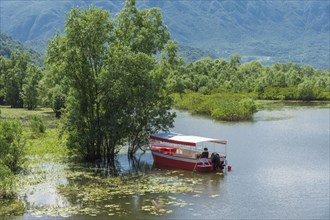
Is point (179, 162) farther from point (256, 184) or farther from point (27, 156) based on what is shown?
point (27, 156)

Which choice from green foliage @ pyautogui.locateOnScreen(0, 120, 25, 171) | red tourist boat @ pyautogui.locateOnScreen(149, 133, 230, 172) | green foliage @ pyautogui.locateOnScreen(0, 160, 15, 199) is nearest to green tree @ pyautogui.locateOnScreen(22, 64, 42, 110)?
red tourist boat @ pyautogui.locateOnScreen(149, 133, 230, 172)

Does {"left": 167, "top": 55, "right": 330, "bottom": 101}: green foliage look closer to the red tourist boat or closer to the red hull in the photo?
the red tourist boat

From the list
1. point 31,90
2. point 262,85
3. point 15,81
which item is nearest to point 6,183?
point 31,90

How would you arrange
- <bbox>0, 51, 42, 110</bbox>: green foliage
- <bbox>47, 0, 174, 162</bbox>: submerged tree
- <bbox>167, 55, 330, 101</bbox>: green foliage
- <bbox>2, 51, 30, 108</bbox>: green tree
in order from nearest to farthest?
<bbox>47, 0, 174, 162</bbox>: submerged tree < <bbox>0, 51, 42, 110</bbox>: green foliage < <bbox>2, 51, 30, 108</bbox>: green tree < <bbox>167, 55, 330, 101</bbox>: green foliage

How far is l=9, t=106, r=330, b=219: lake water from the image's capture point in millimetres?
28219

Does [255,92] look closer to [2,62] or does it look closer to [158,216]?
[2,62]

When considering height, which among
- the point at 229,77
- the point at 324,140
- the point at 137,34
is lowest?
the point at 324,140

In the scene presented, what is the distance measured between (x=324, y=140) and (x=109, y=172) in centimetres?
2557

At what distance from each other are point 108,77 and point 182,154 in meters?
8.32

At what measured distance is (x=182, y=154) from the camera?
1581 inches

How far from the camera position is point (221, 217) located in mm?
27266

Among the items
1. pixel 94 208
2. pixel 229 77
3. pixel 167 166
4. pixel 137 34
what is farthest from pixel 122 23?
pixel 229 77

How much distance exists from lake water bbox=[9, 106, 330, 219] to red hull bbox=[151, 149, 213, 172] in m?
0.80

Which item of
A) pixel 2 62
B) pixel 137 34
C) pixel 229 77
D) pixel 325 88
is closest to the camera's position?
pixel 137 34
